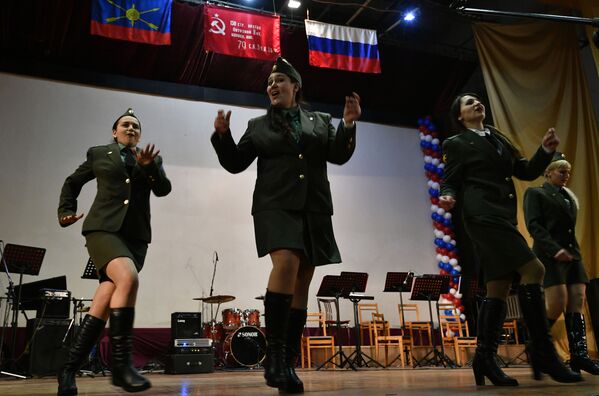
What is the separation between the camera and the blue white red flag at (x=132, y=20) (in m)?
7.01

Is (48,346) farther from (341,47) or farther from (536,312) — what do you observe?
(341,47)

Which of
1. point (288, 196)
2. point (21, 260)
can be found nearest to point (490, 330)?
point (288, 196)

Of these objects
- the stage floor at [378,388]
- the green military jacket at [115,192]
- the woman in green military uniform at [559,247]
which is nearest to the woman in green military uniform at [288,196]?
the stage floor at [378,388]

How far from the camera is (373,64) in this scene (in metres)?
8.37

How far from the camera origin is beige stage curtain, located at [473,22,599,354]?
7066mm

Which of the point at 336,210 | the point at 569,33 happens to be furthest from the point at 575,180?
the point at 336,210

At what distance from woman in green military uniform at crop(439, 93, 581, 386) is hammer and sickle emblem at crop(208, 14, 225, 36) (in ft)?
17.9

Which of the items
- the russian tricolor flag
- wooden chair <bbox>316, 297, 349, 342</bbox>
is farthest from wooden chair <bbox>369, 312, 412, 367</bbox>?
the russian tricolor flag

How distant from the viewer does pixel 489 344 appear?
2.53 meters

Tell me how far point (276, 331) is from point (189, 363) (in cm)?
474

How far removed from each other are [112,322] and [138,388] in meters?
0.35

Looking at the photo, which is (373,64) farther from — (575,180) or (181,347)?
(181,347)

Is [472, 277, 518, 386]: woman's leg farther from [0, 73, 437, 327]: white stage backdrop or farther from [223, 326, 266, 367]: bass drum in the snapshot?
[0, 73, 437, 327]: white stage backdrop

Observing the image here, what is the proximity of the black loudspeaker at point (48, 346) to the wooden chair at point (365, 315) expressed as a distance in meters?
4.76
